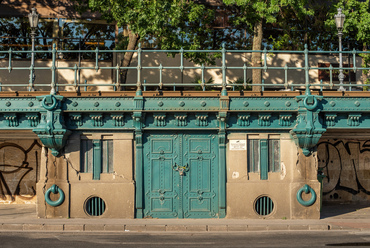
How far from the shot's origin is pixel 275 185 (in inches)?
662

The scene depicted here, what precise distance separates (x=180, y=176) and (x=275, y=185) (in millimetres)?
3105

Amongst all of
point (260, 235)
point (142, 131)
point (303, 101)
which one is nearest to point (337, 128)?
point (303, 101)

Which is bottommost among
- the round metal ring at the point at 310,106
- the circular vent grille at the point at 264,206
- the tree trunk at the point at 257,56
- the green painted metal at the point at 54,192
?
the circular vent grille at the point at 264,206

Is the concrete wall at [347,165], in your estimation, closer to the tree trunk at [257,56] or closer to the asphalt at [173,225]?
the tree trunk at [257,56]

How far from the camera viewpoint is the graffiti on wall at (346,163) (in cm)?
2167

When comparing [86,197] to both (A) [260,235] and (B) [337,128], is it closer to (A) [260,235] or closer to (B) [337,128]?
(A) [260,235]

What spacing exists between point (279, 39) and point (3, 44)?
46.0 ft

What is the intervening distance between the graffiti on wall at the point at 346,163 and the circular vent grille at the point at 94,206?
9718 millimetres

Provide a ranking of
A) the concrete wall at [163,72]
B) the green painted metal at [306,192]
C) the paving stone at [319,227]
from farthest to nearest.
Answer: the concrete wall at [163,72] < the green painted metal at [306,192] < the paving stone at [319,227]

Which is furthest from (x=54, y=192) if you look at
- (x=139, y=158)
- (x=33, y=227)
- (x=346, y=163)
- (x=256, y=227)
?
(x=346, y=163)

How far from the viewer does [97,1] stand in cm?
2097

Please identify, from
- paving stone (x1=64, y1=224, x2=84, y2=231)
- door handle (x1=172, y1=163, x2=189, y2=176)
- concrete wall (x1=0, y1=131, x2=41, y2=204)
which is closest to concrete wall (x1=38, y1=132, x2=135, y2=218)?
door handle (x1=172, y1=163, x2=189, y2=176)

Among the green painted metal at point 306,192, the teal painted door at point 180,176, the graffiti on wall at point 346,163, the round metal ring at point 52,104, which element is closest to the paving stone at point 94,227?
the teal painted door at point 180,176

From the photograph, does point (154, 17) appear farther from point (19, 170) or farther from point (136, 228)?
point (136, 228)
